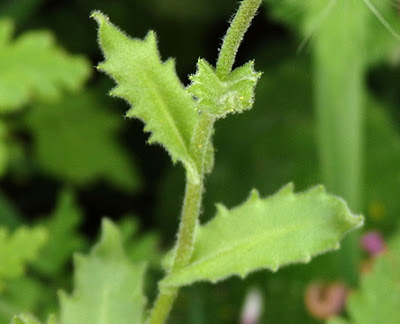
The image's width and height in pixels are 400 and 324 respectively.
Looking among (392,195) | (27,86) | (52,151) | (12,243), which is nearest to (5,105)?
(27,86)

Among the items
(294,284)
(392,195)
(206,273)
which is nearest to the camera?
(206,273)

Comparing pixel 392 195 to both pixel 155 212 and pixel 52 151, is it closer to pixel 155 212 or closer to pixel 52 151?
pixel 155 212

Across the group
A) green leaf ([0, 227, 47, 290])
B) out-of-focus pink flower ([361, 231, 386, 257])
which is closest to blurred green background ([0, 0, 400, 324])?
out-of-focus pink flower ([361, 231, 386, 257])

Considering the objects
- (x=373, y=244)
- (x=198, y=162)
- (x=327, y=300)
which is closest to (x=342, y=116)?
(x=373, y=244)

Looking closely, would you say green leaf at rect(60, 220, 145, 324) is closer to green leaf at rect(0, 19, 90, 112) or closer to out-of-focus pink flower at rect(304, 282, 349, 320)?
green leaf at rect(0, 19, 90, 112)

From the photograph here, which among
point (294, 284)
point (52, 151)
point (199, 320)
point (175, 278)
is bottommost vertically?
point (294, 284)

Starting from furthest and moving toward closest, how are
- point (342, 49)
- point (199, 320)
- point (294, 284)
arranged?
point (294, 284) → point (342, 49) → point (199, 320)

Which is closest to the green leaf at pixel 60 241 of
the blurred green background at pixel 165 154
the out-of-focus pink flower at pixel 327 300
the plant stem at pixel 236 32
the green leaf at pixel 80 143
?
the blurred green background at pixel 165 154

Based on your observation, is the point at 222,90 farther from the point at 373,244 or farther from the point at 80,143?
the point at 80,143
